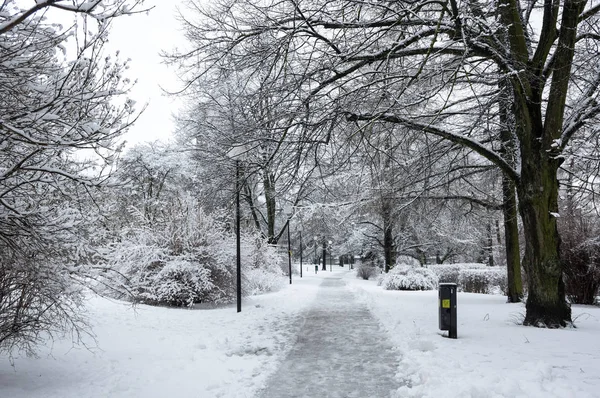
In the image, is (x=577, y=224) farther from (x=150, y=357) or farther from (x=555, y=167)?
(x=150, y=357)

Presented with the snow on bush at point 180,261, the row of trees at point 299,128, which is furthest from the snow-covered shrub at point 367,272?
the snow on bush at point 180,261

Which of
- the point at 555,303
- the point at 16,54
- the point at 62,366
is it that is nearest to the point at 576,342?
the point at 555,303

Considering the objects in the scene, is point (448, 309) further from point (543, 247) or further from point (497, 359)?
point (543, 247)

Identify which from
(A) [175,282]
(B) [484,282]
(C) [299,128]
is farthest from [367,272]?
(C) [299,128]

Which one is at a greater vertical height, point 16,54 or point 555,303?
point 16,54

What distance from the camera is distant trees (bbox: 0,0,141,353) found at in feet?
10.7

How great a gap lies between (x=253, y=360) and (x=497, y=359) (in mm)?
3407

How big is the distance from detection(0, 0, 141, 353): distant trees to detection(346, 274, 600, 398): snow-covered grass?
4.06 metres

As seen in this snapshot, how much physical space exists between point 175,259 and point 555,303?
9.07 meters

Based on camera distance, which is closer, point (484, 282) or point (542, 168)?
point (542, 168)

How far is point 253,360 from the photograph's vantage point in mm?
6191

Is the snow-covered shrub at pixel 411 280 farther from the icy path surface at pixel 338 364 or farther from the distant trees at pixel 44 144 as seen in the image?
the distant trees at pixel 44 144

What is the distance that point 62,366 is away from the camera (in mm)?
5359

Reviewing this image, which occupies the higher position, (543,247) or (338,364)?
(543,247)
